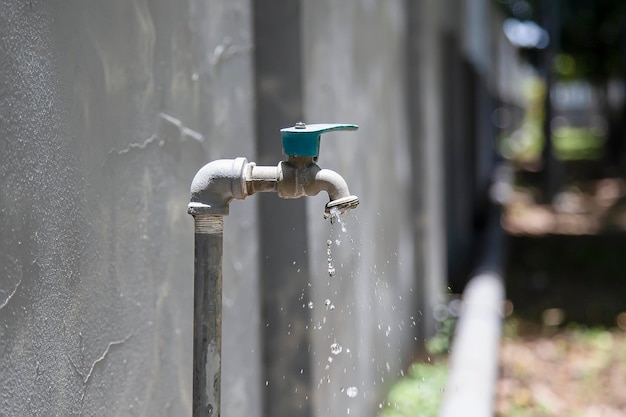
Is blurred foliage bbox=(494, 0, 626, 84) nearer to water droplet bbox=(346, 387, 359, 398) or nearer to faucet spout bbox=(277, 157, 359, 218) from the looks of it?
water droplet bbox=(346, 387, 359, 398)

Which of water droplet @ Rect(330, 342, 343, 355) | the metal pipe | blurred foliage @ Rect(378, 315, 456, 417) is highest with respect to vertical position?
water droplet @ Rect(330, 342, 343, 355)

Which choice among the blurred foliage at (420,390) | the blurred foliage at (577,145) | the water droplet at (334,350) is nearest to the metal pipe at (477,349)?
the blurred foliage at (420,390)

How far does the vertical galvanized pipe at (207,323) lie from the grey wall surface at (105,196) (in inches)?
9.1

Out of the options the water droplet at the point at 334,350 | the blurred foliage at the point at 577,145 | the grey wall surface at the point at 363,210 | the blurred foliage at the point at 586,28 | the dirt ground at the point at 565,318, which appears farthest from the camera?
the blurred foliage at the point at 577,145

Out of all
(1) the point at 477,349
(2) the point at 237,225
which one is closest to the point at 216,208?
(2) the point at 237,225

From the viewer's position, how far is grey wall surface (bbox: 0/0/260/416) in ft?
5.81

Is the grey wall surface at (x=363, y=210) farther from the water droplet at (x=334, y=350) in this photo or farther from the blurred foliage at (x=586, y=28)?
the blurred foliage at (x=586, y=28)

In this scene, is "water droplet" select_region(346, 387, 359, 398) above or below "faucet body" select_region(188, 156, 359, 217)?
below

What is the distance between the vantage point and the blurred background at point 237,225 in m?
1.86

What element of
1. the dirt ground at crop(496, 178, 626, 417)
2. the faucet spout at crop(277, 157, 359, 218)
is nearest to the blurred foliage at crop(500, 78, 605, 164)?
the dirt ground at crop(496, 178, 626, 417)

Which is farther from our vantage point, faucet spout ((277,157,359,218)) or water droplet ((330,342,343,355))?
water droplet ((330,342,343,355))

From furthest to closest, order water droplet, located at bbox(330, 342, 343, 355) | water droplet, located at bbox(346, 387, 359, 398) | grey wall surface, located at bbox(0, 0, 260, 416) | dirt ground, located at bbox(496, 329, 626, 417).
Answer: dirt ground, located at bbox(496, 329, 626, 417) < water droplet, located at bbox(346, 387, 359, 398) < water droplet, located at bbox(330, 342, 343, 355) < grey wall surface, located at bbox(0, 0, 260, 416)

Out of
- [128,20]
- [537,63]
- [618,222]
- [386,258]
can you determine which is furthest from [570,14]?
[128,20]

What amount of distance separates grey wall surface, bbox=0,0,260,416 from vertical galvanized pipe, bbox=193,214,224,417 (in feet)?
0.76
